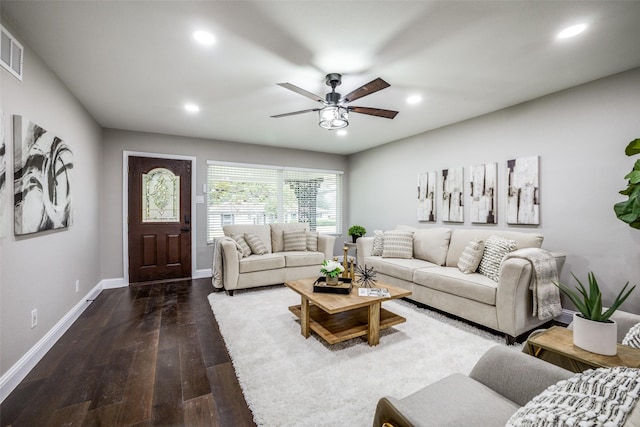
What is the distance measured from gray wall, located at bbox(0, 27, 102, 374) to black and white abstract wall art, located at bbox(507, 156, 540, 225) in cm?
477

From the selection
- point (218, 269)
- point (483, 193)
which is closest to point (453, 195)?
point (483, 193)

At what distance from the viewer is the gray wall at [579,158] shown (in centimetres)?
260

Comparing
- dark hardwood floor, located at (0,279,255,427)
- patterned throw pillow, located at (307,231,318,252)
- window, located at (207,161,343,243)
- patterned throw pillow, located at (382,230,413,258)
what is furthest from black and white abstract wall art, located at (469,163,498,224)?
dark hardwood floor, located at (0,279,255,427)

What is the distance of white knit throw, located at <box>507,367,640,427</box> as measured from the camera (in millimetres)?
589

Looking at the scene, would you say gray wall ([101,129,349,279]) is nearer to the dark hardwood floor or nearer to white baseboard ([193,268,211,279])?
white baseboard ([193,268,211,279])

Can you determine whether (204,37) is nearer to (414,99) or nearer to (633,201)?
(414,99)

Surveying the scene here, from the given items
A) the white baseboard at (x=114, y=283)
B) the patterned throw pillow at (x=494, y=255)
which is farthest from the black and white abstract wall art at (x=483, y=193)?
the white baseboard at (x=114, y=283)

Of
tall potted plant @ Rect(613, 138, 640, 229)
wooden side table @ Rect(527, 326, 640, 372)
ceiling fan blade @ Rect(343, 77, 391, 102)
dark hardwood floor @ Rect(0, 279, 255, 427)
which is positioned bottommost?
dark hardwood floor @ Rect(0, 279, 255, 427)

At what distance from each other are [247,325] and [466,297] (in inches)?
89.2

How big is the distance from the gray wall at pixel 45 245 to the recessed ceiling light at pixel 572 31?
12.8ft

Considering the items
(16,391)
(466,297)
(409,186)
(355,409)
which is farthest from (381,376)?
(409,186)

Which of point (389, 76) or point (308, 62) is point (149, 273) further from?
point (389, 76)

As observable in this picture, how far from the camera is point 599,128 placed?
9.05ft

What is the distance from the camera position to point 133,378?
6.45ft
